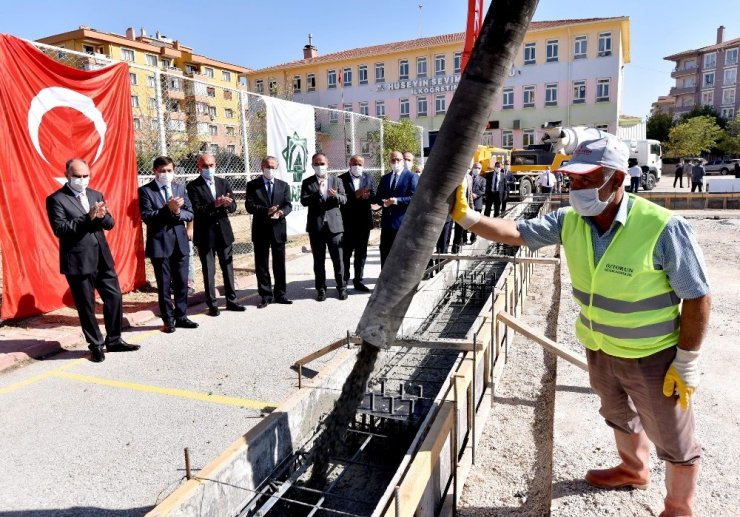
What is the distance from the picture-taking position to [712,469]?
336 centimetres

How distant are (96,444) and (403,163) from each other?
5.93 metres

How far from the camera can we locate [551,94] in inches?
1583

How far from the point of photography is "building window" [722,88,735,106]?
76.4 metres

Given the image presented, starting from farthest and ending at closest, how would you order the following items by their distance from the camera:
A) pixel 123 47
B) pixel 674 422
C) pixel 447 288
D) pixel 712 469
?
pixel 123 47 < pixel 447 288 < pixel 712 469 < pixel 674 422

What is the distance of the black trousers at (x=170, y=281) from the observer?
6316 mm

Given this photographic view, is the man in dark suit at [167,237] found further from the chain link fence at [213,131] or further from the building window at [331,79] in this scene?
the building window at [331,79]

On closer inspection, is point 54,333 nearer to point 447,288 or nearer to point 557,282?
point 447,288

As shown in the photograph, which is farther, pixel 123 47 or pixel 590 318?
pixel 123 47

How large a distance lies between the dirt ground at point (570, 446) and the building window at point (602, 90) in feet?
121

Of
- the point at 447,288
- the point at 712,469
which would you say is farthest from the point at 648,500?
the point at 447,288

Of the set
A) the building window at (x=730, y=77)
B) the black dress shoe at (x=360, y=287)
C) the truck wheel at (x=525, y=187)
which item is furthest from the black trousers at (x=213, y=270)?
the building window at (x=730, y=77)

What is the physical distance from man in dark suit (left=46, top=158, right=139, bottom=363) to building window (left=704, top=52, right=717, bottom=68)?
314ft

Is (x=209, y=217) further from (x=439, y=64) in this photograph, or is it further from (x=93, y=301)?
(x=439, y=64)

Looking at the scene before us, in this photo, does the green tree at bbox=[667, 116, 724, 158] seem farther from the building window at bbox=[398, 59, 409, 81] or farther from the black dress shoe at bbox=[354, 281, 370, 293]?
the black dress shoe at bbox=[354, 281, 370, 293]
